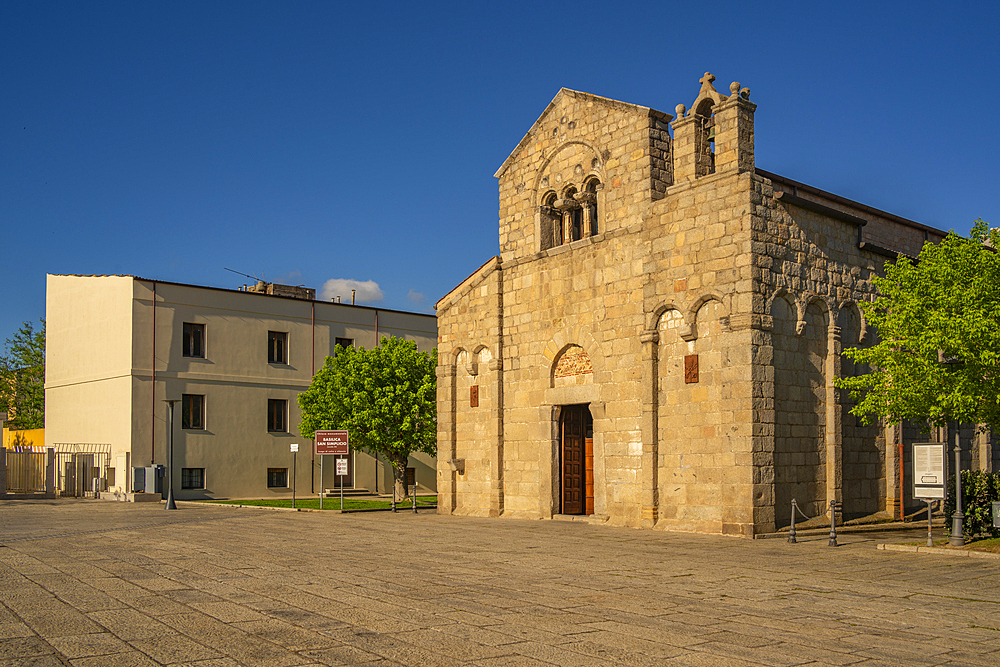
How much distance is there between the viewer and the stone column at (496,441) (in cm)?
2402

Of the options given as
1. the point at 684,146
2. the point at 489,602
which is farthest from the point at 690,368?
the point at 489,602

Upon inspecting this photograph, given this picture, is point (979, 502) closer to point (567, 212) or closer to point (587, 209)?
point (587, 209)

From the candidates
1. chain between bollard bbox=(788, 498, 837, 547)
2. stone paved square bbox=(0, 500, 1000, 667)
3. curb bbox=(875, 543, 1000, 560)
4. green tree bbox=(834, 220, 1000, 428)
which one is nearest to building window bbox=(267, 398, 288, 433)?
stone paved square bbox=(0, 500, 1000, 667)

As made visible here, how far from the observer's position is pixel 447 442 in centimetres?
2566

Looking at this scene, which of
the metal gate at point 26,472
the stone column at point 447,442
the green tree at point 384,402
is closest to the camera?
the stone column at point 447,442

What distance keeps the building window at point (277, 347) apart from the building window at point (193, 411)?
12.3 ft

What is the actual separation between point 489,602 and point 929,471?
967 cm

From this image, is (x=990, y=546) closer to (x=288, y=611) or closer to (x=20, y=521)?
(x=288, y=611)

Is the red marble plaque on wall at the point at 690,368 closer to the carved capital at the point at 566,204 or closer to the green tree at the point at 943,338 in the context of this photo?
the green tree at the point at 943,338

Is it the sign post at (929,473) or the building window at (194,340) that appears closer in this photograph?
the sign post at (929,473)

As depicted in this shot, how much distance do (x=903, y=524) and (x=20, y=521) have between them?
2219cm

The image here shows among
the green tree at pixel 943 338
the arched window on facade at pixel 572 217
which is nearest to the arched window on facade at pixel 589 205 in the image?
the arched window on facade at pixel 572 217

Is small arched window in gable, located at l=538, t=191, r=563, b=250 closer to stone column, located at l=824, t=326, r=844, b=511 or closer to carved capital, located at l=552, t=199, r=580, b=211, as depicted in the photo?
carved capital, located at l=552, t=199, r=580, b=211

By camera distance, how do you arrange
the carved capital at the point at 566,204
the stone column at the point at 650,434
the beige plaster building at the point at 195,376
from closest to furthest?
the stone column at the point at 650,434 → the carved capital at the point at 566,204 → the beige plaster building at the point at 195,376
